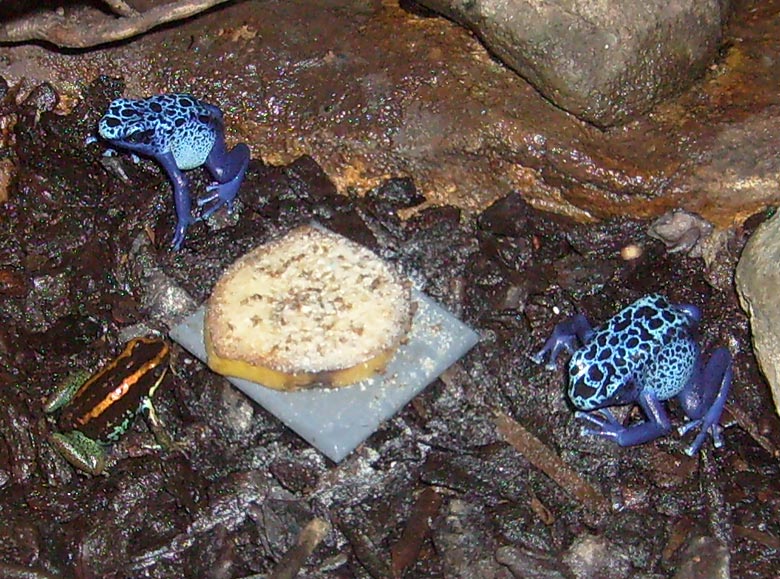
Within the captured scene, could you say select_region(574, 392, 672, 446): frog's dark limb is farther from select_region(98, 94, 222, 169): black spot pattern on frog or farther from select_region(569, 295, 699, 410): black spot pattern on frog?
select_region(98, 94, 222, 169): black spot pattern on frog

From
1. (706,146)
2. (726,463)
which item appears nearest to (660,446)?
(726,463)

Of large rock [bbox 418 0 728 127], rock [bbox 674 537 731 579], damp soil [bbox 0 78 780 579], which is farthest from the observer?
large rock [bbox 418 0 728 127]

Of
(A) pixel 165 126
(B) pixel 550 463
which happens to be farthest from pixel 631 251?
(A) pixel 165 126

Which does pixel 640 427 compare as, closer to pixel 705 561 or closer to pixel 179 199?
pixel 705 561

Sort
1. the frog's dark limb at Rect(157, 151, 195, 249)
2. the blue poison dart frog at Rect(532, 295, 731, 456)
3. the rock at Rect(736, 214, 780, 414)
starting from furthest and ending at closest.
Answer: the frog's dark limb at Rect(157, 151, 195, 249) < the blue poison dart frog at Rect(532, 295, 731, 456) < the rock at Rect(736, 214, 780, 414)

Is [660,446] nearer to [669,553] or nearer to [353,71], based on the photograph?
[669,553]

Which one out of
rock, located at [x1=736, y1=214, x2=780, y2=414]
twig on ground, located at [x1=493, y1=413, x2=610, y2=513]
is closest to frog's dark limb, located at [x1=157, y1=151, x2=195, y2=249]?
twig on ground, located at [x1=493, y1=413, x2=610, y2=513]

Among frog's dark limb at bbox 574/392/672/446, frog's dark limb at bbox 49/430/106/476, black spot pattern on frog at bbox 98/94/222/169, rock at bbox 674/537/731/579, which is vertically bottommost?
rock at bbox 674/537/731/579
